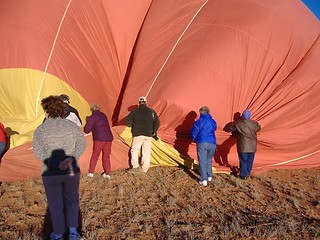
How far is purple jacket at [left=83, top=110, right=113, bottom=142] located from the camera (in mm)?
6121

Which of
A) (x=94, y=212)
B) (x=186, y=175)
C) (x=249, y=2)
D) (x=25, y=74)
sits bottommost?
(x=94, y=212)

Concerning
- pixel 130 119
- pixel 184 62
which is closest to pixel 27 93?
pixel 130 119

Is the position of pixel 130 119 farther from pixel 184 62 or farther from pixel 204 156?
pixel 184 62

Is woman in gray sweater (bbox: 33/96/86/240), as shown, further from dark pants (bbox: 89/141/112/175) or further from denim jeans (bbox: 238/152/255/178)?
denim jeans (bbox: 238/152/255/178)

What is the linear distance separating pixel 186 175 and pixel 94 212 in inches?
87.9

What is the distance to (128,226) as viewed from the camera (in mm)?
4301

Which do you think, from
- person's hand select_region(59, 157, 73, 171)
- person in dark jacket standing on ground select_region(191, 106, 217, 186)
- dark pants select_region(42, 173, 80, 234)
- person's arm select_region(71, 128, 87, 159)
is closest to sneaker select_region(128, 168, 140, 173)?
person in dark jacket standing on ground select_region(191, 106, 217, 186)

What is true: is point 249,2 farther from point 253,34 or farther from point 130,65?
point 130,65

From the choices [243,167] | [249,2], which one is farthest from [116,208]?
[249,2]

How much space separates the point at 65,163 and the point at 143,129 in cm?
308

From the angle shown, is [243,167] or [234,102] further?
[234,102]

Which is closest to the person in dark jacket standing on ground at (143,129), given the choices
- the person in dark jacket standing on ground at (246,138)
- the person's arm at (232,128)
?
the person's arm at (232,128)

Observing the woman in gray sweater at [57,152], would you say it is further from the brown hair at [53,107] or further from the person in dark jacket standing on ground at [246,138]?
the person in dark jacket standing on ground at [246,138]

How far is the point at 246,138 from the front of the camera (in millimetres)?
6195
